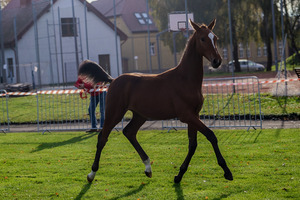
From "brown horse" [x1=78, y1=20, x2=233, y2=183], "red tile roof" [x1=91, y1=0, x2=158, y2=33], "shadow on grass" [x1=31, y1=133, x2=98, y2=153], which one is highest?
"red tile roof" [x1=91, y1=0, x2=158, y2=33]

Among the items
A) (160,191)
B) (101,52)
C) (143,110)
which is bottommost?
(160,191)

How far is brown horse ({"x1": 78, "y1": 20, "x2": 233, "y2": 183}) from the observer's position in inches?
259

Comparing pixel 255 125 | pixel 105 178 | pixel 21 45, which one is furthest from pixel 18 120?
pixel 21 45

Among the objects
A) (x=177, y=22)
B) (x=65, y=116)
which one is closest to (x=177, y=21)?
(x=177, y=22)

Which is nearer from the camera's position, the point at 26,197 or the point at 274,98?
the point at 26,197

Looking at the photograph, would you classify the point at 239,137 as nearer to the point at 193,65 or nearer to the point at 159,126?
the point at 159,126

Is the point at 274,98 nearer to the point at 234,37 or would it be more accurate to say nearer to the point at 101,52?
the point at 101,52

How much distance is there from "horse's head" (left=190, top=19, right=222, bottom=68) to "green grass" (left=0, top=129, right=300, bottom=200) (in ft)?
6.47

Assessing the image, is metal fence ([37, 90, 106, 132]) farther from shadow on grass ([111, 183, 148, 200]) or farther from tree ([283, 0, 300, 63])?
tree ([283, 0, 300, 63])

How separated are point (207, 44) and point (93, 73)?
8.94 ft

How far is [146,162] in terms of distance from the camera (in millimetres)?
7367

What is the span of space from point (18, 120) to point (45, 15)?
574 inches

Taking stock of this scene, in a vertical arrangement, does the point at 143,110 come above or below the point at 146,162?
above

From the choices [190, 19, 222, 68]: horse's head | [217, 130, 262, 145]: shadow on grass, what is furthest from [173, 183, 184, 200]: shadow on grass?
[217, 130, 262, 145]: shadow on grass
